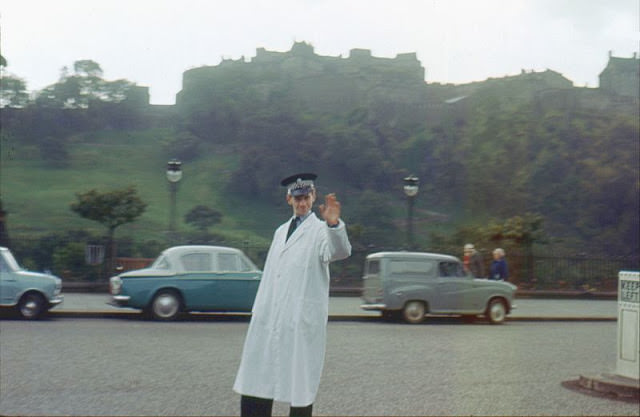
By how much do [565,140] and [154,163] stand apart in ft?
103

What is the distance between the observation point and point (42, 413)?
289 inches

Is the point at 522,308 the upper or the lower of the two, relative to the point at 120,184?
lower

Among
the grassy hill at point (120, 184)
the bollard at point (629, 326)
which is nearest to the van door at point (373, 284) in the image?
the bollard at point (629, 326)

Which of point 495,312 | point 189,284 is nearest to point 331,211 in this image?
point 189,284

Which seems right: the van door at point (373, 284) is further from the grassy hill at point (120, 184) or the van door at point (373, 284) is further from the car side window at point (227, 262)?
the grassy hill at point (120, 184)

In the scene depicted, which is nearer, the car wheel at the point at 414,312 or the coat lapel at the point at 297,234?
the coat lapel at the point at 297,234

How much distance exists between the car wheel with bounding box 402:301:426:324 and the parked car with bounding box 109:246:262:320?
9.99 ft

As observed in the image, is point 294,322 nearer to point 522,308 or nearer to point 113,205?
point 522,308

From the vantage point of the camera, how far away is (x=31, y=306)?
1534 cm

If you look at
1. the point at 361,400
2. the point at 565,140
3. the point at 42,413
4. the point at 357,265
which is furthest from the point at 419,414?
the point at 565,140

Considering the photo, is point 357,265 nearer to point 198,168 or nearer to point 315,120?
point 198,168

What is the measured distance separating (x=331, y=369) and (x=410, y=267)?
24.8ft

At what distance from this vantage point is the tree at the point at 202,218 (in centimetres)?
5090

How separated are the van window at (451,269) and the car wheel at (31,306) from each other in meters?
7.69
